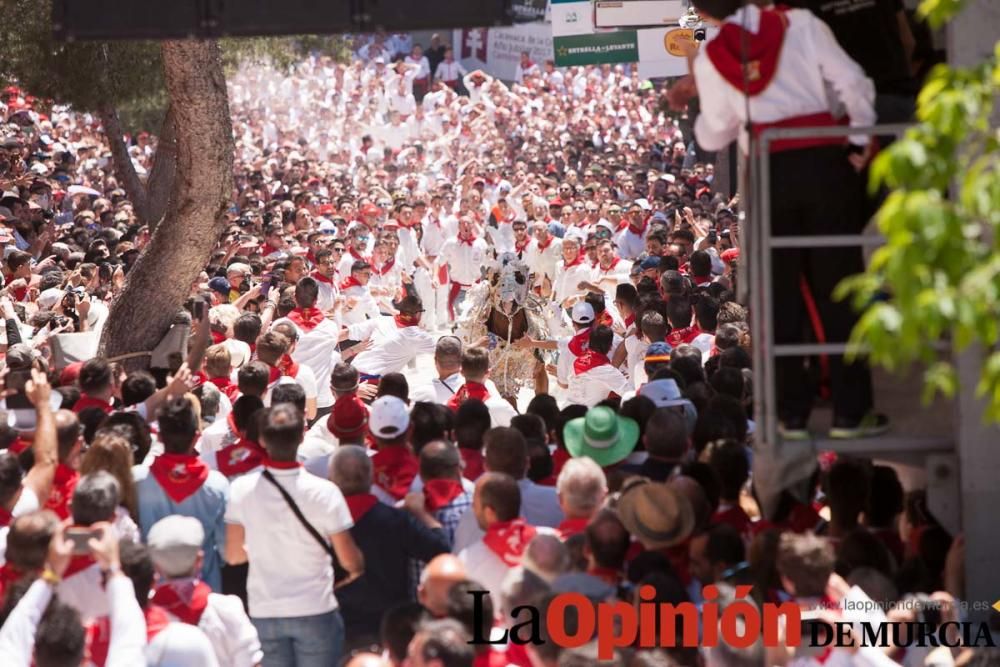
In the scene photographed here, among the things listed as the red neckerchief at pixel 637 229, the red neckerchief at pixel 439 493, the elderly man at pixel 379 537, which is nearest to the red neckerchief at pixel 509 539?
the elderly man at pixel 379 537

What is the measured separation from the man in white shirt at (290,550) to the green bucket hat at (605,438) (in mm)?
1493

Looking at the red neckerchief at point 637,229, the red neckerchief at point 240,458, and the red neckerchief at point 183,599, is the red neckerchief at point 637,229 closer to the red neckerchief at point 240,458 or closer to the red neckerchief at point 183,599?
the red neckerchief at point 240,458

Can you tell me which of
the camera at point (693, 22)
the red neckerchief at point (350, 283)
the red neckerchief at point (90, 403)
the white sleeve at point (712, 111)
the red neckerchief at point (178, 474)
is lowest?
the red neckerchief at point (350, 283)

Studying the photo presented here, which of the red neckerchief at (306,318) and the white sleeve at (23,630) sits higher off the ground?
the red neckerchief at (306,318)

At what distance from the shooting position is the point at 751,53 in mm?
6371

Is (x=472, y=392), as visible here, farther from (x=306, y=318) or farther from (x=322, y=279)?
(x=322, y=279)

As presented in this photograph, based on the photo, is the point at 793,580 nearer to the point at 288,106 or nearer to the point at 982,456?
the point at 982,456

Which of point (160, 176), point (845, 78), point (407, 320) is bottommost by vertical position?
point (407, 320)

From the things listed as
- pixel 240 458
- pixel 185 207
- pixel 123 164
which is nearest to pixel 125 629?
pixel 240 458

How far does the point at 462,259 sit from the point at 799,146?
13662mm

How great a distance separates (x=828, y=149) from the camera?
666 centimetres

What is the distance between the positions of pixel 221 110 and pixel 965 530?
6.94 m

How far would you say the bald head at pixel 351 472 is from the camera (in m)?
7.11

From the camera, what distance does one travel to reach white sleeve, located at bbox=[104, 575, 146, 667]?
227 inches
